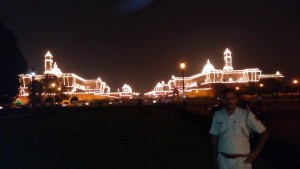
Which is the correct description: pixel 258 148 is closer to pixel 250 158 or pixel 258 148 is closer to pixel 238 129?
pixel 250 158

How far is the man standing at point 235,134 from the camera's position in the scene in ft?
19.5

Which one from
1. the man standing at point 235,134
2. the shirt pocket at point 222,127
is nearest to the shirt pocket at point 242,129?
the man standing at point 235,134

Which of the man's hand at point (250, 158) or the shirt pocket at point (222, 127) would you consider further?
the shirt pocket at point (222, 127)

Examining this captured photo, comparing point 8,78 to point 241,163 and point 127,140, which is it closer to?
point 127,140

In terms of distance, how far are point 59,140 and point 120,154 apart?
607 centimetres

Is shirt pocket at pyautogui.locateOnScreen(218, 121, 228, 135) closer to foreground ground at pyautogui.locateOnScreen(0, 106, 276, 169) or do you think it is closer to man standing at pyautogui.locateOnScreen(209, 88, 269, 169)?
man standing at pyautogui.locateOnScreen(209, 88, 269, 169)

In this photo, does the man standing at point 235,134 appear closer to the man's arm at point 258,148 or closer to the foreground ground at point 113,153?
the man's arm at point 258,148

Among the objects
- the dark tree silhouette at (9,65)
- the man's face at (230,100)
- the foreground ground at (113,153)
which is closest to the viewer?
the man's face at (230,100)

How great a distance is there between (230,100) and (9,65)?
5684cm

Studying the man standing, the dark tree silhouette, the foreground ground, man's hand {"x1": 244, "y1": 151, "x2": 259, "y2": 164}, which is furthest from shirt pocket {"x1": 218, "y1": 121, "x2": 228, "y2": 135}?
the dark tree silhouette

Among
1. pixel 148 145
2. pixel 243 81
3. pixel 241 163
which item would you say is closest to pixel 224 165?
pixel 241 163

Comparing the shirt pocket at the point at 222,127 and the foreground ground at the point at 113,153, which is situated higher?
the shirt pocket at the point at 222,127

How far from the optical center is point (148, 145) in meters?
18.4

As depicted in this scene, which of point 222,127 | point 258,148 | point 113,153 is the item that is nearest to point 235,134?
point 222,127
